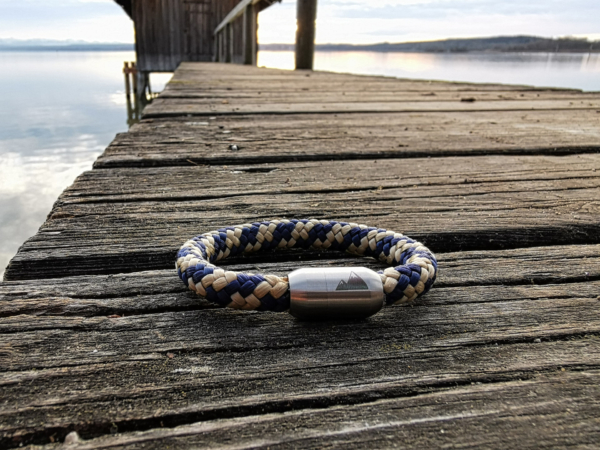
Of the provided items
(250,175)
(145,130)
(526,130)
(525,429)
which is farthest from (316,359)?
(526,130)

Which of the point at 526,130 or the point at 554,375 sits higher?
the point at 526,130

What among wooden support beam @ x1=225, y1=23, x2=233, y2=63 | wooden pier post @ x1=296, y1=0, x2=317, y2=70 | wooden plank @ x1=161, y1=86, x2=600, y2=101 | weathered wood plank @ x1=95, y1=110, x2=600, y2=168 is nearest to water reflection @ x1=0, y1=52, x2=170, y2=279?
wooden plank @ x1=161, y1=86, x2=600, y2=101

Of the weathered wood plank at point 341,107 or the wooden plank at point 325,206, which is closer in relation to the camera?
the wooden plank at point 325,206

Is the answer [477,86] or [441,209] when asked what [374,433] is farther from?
[477,86]

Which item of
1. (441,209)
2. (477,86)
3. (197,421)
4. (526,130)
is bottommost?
(197,421)

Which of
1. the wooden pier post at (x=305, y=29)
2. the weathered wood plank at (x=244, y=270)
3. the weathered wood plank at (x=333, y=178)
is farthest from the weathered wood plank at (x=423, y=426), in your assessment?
the wooden pier post at (x=305, y=29)

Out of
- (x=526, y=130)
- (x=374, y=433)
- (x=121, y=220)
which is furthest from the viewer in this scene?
(x=526, y=130)

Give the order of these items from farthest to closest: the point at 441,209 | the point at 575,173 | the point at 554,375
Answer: the point at 575,173
the point at 441,209
the point at 554,375

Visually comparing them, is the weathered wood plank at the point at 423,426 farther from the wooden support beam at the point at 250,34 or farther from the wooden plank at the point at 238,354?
the wooden support beam at the point at 250,34
